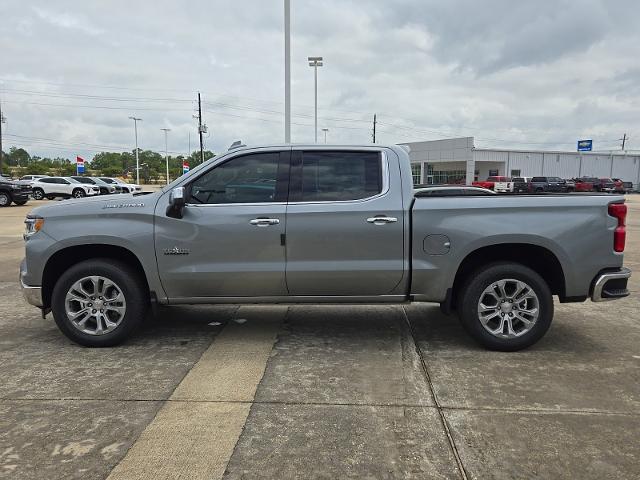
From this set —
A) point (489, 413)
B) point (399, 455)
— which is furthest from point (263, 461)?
point (489, 413)

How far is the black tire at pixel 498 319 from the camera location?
14.6ft

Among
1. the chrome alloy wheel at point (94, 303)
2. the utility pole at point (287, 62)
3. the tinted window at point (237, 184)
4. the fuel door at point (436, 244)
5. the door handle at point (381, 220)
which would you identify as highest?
the utility pole at point (287, 62)

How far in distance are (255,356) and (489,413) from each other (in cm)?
202

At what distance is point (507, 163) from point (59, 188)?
56.8m

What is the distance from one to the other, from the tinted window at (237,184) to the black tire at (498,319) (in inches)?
77.1

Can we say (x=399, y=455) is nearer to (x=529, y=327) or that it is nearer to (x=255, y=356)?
(x=255, y=356)

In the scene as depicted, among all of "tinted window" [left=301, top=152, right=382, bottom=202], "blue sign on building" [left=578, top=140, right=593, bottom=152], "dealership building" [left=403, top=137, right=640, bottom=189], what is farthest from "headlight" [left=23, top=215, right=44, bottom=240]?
"blue sign on building" [left=578, top=140, right=593, bottom=152]

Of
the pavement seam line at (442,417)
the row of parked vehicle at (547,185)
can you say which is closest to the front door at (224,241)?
the pavement seam line at (442,417)

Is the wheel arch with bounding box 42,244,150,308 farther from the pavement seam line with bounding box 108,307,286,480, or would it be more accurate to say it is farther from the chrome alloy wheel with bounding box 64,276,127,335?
the pavement seam line with bounding box 108,307,286,480

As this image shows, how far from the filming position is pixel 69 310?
15.1ft

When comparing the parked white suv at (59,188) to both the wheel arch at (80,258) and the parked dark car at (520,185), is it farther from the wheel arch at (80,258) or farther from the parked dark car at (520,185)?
the parked dark car at (520,185)

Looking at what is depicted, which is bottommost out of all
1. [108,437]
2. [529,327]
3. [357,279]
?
[108,437]

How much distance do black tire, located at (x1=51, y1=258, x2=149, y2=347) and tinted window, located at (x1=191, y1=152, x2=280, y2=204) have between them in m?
0.91

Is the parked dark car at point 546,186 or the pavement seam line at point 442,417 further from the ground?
the parked dark car at point 546,186
